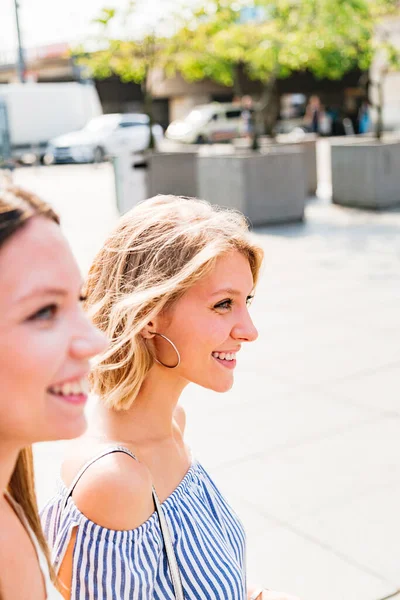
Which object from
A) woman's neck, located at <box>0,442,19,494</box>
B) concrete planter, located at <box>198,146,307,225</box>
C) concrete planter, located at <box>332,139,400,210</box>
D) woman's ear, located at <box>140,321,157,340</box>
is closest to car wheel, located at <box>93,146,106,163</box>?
concrete planter, located at <box>332,139,400,210</box>

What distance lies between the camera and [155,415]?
7.06ft

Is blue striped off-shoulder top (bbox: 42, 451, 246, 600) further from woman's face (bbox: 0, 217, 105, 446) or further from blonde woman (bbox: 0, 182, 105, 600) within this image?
woman's face (bbox: 0, 217, 105, 446)

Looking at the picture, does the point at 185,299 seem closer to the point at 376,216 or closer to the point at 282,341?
the point at 282,341

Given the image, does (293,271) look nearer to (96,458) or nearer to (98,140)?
(96,458)

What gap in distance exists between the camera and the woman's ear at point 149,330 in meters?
2.15

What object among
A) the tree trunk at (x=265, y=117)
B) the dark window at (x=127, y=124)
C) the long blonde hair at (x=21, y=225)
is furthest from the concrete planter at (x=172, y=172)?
the dark window at (x=127, y=124)

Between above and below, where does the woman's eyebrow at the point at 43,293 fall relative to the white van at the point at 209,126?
above

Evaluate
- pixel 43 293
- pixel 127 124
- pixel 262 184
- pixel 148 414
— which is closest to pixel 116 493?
pixel 148 414

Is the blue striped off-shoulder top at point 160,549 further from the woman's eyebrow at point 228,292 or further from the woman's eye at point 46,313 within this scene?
the woman's eye at point 46,313

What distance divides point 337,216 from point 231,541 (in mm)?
12272

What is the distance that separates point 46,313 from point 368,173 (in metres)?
13.6

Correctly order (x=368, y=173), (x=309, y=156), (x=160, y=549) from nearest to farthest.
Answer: (x=160, y=549), (x=368, y=173), (x=309, y=156)

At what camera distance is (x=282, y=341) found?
6.98 metres

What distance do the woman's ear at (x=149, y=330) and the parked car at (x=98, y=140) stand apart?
28044 millimetres
